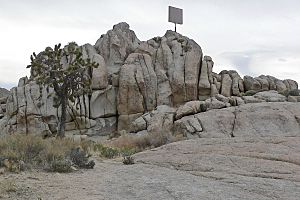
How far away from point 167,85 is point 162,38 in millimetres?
7061

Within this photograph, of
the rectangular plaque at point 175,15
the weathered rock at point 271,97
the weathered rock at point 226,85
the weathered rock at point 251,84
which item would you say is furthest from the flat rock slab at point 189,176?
the rectangular plaque at point 175,15

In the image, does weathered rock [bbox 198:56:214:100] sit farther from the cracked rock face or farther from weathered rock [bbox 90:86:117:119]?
the cracked rock face

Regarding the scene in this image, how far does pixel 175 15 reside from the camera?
46.0m

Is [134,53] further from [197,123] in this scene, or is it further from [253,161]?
[253,161]

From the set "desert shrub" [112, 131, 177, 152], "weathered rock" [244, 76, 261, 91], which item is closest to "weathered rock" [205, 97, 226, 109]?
"desert shrub" [112, 131, 177, 152]

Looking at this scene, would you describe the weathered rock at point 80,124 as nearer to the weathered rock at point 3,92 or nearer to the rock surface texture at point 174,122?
the rock surface texture at point 174,122

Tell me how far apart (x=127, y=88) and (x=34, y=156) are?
2441 centimetres

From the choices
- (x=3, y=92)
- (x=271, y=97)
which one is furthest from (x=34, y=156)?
(x=3, y=92)

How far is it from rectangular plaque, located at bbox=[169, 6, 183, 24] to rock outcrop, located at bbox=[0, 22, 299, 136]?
213 inches

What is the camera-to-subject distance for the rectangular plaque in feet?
150

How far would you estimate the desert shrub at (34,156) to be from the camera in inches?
406

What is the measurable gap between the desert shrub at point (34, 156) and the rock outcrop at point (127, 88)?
64.2 ft

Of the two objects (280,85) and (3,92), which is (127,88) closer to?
(280,85)

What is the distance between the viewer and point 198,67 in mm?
38219
